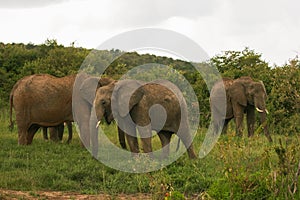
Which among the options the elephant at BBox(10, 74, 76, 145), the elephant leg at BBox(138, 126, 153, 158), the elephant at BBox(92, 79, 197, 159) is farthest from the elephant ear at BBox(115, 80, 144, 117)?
the elephant at BBox(10, 74, 76, 145)

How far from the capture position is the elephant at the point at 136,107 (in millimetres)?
10375

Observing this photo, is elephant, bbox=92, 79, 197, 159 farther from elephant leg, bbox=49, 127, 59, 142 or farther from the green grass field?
elephant leg, bbox=49, 127, 59, 142

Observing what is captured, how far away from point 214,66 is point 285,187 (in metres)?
18.7

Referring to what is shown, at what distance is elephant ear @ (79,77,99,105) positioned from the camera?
12102mm

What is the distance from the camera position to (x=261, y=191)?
20.2ft

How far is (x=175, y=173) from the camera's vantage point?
29.1 feet

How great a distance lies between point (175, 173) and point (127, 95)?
84.6 inches

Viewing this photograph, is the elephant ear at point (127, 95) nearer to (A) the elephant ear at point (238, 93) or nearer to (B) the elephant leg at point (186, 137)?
(B) the elephant leg at point (186, 137)

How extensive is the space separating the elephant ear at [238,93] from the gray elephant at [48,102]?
4748 mm

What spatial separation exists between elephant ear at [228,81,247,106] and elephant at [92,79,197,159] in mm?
4536

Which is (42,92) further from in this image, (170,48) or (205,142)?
(205,142)

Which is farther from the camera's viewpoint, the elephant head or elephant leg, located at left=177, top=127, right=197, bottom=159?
elephant leg, located at left=177, top=127, right=197, bottom=159

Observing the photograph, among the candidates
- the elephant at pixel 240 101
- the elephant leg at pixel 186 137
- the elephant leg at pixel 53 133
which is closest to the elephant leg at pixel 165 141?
the elephant leg at pixel 186 137

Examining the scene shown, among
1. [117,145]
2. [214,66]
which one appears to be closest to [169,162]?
[117,145]
